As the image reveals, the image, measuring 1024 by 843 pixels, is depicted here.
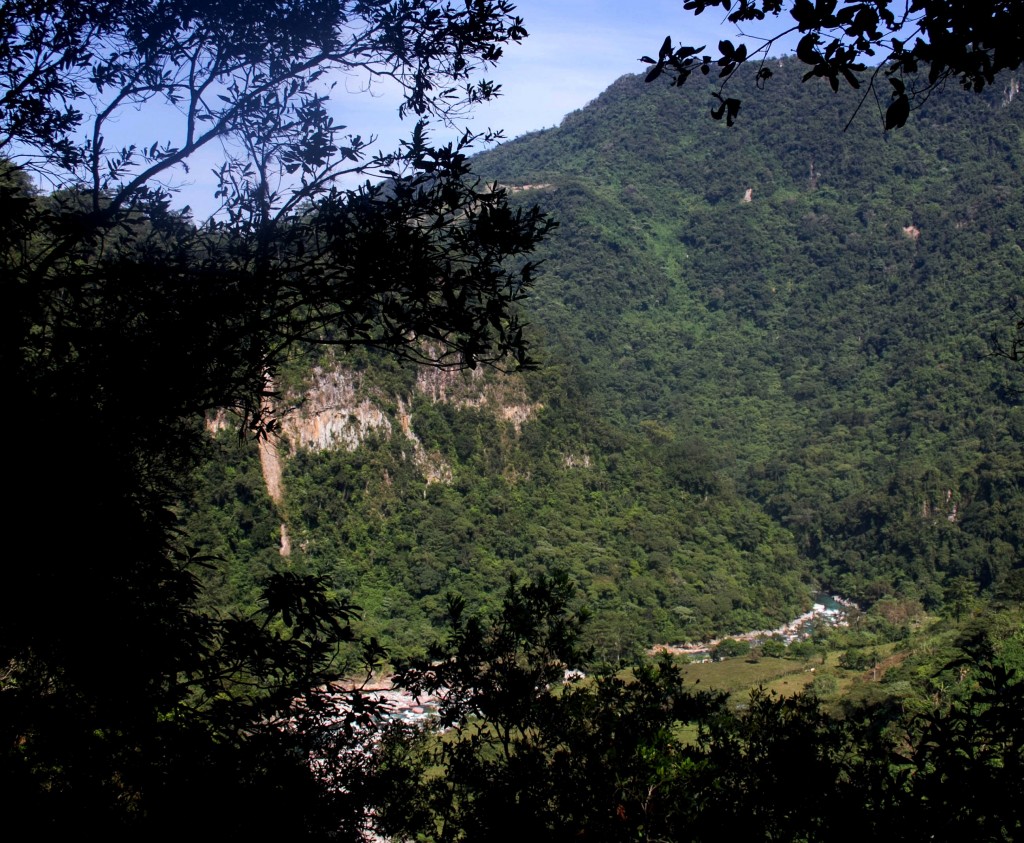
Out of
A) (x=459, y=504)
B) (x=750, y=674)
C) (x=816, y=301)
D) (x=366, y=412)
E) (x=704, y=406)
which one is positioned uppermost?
(x=816, y=301)

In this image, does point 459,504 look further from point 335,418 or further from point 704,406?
point 704,406

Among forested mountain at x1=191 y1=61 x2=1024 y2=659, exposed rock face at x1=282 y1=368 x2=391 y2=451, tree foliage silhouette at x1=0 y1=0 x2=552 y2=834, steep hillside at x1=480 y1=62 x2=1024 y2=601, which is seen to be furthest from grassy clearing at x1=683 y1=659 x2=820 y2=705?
tree foliage silhouette at x1=0 y1=0 x2=552 y2=834

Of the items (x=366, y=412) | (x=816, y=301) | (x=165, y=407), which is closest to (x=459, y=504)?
(x=366, y=412)

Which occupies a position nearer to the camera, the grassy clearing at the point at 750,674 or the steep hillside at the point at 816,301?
the grassy clearing at the point at 750,674

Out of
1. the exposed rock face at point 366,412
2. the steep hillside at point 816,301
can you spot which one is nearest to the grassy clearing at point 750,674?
the exposed rock face at point 366,412

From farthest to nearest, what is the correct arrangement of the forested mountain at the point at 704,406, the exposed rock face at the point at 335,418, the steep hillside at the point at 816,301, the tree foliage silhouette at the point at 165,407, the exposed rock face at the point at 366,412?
the steep hillside at the point at 816,301, the forested mountain at the point at 704,406, the exposed rock face at the point at 335,418, the exposed rock face at the point at 366,412, the tree foliage silhouette at the point at 165,407

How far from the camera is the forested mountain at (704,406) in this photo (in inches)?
1344

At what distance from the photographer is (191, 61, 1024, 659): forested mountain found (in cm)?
3412

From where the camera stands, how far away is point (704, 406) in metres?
75.5

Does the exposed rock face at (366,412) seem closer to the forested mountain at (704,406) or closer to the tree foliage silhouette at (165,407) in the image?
the forested mountain at (704,406)

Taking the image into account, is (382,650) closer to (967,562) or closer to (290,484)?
(290,484)

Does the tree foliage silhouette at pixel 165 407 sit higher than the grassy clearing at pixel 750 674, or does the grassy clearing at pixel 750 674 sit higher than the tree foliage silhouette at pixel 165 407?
the tree foliage silhouette at pixel 165 407

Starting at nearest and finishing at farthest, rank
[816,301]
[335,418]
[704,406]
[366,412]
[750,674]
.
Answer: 1. [750,674]
2. [335,418]
3. [366,412]
4. [704,406]
5. [816,301]

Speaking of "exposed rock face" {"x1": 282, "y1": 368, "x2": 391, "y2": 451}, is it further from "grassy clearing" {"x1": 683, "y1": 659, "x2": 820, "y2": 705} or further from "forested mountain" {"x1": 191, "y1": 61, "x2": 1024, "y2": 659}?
"grassy clearing" {"x1": 683, "y1": 659, "x2": 820, "y2": 705}
